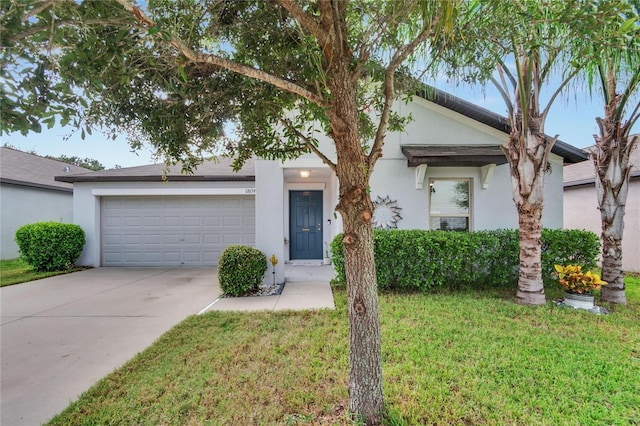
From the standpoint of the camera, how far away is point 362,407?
7.49 ft

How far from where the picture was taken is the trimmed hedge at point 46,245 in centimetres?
869

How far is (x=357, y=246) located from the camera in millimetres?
2207

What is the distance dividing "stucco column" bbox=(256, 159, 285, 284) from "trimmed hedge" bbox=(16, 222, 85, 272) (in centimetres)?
670

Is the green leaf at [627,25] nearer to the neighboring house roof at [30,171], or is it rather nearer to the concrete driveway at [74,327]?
the concrete driveway at [74,327]

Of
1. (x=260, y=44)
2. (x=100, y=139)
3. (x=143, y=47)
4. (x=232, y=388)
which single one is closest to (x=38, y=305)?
(x=100, y=139)

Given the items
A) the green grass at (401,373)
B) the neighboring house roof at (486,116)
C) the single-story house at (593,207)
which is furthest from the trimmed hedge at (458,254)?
the single-story house at (593,207)

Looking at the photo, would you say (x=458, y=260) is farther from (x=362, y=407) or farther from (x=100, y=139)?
(x=100, y=139)

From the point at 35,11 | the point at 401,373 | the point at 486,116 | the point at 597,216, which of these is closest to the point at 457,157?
the point at 486,116

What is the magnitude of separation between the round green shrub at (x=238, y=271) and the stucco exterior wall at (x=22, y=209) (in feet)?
34.7

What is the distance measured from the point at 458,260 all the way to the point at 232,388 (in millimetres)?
4869

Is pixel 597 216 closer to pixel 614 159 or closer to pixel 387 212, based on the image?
pixel 614 159

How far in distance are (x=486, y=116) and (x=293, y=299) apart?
6.28 m

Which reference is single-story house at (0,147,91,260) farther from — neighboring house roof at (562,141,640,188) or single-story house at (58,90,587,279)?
neighboring house roof at (562,141,640,188)

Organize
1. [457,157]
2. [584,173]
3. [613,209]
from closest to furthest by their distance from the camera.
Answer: [613,209] < [457,157] < [584,173]
